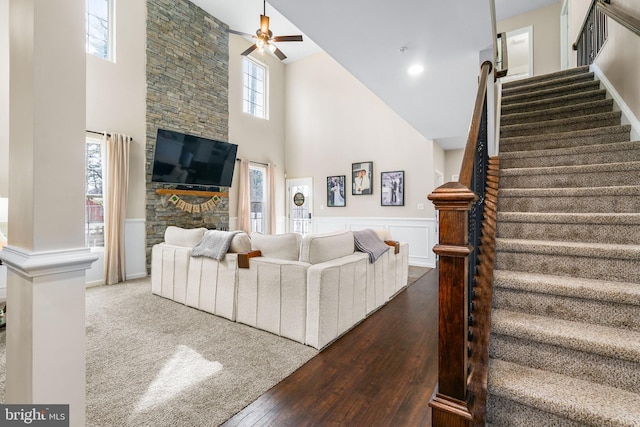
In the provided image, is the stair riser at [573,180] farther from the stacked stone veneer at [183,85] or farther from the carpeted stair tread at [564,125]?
the stacked stone veneer at [183,85]

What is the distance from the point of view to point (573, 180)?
7.65 ft

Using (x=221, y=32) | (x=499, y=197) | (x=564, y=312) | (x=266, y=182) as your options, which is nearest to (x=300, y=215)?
(x=266, y=182)

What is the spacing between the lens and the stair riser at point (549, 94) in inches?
142

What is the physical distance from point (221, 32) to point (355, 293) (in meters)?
6.19

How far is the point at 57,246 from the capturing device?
3.43 ft

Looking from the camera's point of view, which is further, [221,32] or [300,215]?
[300,215]

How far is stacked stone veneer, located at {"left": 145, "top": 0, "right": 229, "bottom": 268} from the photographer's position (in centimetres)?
502

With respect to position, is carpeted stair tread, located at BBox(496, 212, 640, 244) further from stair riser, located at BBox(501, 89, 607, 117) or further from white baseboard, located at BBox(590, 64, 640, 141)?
stair riser, located at BBox(501, 89, 607, 117)

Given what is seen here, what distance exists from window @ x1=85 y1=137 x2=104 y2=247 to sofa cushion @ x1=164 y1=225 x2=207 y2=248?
168 cm

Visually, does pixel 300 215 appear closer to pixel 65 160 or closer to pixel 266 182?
pixel 266 182

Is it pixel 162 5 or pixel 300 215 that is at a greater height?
pixel 162 5

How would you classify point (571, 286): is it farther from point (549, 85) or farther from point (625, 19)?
point (549, 85)

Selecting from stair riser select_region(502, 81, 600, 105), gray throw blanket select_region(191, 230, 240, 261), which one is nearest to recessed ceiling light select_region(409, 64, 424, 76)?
stair riser select_region(502, 81, 600, 105)

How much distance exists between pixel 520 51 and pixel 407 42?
6.42 meters
